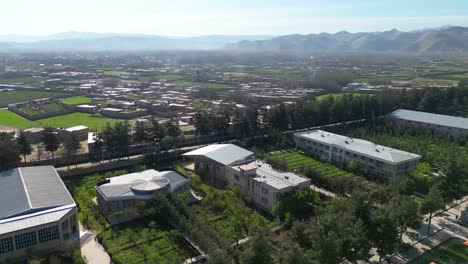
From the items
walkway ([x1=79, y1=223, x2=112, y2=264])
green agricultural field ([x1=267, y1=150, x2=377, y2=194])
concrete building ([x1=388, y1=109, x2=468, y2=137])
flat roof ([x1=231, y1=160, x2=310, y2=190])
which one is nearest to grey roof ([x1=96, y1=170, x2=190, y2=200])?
walkway ([x1=79, y1=223, x2=112, y2=264])

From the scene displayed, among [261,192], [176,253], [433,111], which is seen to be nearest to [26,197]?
[176,253]

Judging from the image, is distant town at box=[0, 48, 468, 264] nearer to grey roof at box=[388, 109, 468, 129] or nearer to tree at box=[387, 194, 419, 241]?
tree at box=[387, 194, 419, 241]

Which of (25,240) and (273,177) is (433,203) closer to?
(273,177)

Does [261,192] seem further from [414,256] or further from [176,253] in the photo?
[414,256]

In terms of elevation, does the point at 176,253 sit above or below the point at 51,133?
below

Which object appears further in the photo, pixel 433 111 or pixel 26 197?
pixel 433 111

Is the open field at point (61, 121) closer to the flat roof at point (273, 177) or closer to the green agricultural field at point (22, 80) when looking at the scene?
the flat roof at point (273, 177)
